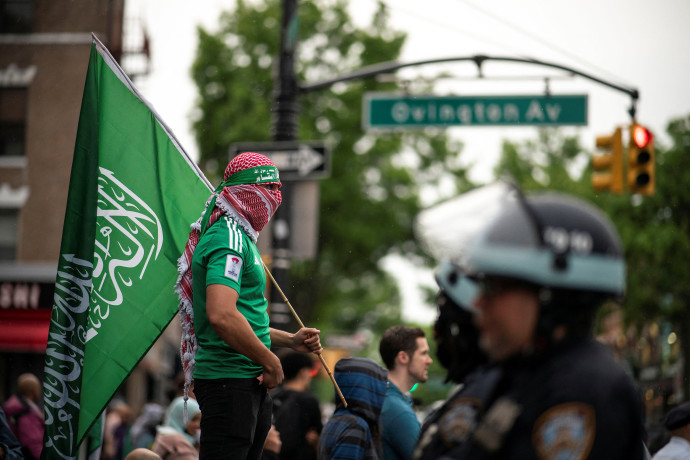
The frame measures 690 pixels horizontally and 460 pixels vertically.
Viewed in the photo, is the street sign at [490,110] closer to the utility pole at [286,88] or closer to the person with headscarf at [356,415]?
the utility pole at [286,88]

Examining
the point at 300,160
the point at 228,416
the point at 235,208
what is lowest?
the point at 228,416

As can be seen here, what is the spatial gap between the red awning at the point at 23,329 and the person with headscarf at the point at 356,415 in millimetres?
17174

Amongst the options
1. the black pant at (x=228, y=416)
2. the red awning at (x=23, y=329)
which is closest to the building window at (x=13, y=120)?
the red awning at (x=23, y=329)

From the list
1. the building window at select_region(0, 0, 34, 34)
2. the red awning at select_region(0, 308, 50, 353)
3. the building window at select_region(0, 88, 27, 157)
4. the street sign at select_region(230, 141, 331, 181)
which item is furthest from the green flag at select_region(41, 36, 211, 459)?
the building window at select_region(0, 0, 34, 34)

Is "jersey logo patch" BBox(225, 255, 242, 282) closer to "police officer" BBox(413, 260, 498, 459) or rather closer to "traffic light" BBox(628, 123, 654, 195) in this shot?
"police officer" BBox(413, 260, 498, 459)

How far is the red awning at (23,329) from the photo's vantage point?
69.2ft

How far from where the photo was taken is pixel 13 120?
2408cm

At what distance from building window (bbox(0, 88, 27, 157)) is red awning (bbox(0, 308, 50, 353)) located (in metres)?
4.48

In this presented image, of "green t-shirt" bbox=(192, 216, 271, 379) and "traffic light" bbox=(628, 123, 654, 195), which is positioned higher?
"traffic light" bbox=(628, 123, 654, 195)

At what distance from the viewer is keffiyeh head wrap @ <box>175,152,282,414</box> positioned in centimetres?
414

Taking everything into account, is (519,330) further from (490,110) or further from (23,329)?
(23,329)

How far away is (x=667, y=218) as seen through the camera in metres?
29.4

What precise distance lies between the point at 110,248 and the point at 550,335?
3.08m

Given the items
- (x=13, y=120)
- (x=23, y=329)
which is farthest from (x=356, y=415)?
(x=13, y=120)
